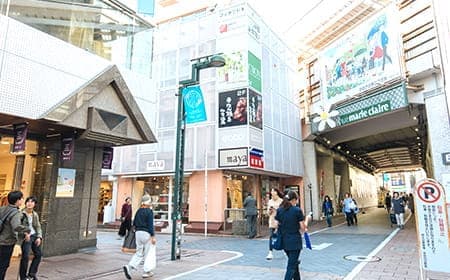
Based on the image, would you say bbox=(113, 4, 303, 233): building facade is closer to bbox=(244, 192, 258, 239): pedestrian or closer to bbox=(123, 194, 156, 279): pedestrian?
bbox=(244, 192, 258, 239): pedestrian

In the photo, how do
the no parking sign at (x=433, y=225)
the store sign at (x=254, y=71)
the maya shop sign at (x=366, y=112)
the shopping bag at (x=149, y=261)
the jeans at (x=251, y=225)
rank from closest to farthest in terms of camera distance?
the no parking sign at (x=433, y=225)
the shopping bag at (x=149, y=261)
the jeans at (x=251, y=225)
the maya shop sign at (x=366, y=112)
the store sign at (x=254, y=71)

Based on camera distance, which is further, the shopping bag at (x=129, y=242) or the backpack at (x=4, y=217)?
the shopping bag at (x=129, y=242)

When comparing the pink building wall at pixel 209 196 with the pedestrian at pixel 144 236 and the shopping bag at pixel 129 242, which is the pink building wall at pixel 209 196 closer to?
the shopping bag at pixel 129 242

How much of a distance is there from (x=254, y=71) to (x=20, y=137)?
11.6m

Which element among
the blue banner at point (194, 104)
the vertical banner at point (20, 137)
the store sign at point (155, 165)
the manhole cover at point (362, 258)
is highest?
Result: the blue banner at point (194, 104)

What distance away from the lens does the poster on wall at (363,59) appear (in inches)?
561

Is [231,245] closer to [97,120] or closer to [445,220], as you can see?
[97,120]

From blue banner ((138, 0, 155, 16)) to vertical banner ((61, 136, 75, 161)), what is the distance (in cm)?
460

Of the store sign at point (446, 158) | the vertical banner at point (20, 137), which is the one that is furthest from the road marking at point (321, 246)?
the vertical banner at point (20, 137)

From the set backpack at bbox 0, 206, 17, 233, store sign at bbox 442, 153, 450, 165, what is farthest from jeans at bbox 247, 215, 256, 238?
backpack at bbox 0, 206, 17, 233

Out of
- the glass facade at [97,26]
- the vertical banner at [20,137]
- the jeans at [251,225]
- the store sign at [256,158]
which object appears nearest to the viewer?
the vertical banner at [20,137]

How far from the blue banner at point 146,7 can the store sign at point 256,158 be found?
24.5 ft

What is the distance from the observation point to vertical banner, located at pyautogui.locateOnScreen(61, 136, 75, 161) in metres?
8.50

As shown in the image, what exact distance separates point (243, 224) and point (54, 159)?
25.7 feet
